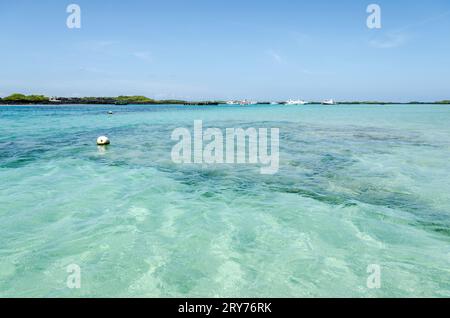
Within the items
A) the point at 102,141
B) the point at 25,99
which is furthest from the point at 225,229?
A: the point at 25,99

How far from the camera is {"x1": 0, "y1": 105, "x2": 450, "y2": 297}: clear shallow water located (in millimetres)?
5578

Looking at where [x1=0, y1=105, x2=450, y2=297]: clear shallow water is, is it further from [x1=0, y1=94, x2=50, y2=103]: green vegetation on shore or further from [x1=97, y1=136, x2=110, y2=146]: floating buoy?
[x1=0, y1=94, x2=50, y2=103]: green vegetation on shore

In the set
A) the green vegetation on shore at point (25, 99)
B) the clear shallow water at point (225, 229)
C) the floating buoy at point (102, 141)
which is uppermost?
the green vegetation on shore at point (25, 99)

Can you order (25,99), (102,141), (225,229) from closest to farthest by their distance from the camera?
(225,229) → (102,141) → (25,99)

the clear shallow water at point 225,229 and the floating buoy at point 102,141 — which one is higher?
the floating buoy at point 102,141

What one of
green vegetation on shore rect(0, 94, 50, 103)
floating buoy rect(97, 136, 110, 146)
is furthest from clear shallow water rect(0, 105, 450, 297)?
green vegetation on shore rect(0, 94, 50, 103)

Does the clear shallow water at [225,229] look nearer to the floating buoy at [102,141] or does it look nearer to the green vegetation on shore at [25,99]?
the floating buoy at [102,141]

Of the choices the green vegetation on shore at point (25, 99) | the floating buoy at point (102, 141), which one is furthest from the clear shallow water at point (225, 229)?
the green vegetation on shore at point (25, 99)

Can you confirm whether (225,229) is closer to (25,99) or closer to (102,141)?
(102,141)

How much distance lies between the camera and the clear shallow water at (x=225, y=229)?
18.3 feet

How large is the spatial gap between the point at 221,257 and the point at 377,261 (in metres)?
3.16

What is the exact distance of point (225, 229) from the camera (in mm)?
7746

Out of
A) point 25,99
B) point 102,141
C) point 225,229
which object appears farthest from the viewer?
point 25,99
